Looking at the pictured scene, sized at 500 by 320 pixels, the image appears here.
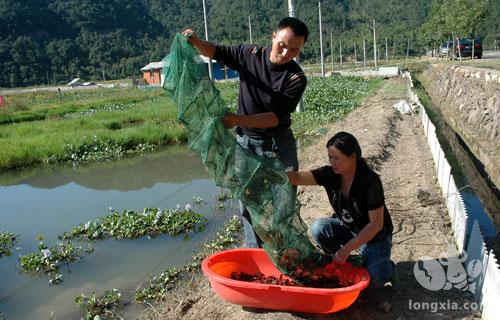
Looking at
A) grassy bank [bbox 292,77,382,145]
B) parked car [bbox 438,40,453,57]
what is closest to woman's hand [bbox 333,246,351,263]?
grassy bank [bbox 292,77,382,145]

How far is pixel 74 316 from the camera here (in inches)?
172

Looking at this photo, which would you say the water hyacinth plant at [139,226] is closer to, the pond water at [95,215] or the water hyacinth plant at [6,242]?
the pond water at [95,215]

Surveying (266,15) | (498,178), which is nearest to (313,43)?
(266,15)

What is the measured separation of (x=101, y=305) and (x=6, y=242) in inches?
109

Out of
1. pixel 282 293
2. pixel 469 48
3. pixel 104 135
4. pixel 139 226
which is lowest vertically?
pixel 139 226

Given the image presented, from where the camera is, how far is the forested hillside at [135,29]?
78.4 m

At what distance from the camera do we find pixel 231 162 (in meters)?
3.32

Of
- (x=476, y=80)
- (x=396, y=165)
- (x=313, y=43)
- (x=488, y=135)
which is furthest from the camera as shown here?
(x=313, y=43)

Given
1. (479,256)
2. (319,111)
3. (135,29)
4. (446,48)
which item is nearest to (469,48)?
(446,48)

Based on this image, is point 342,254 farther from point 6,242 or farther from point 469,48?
point 469,48

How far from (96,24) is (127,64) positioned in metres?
24.9

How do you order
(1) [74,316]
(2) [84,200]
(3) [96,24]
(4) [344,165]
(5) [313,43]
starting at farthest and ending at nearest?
(3) [96,24] → (5) [313,43] → (2) [84,200] → (1) [74,316] → (4) [344,165]

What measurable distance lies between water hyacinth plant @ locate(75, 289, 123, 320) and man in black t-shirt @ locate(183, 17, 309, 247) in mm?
1664

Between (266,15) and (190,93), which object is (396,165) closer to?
Result: (190,93)
